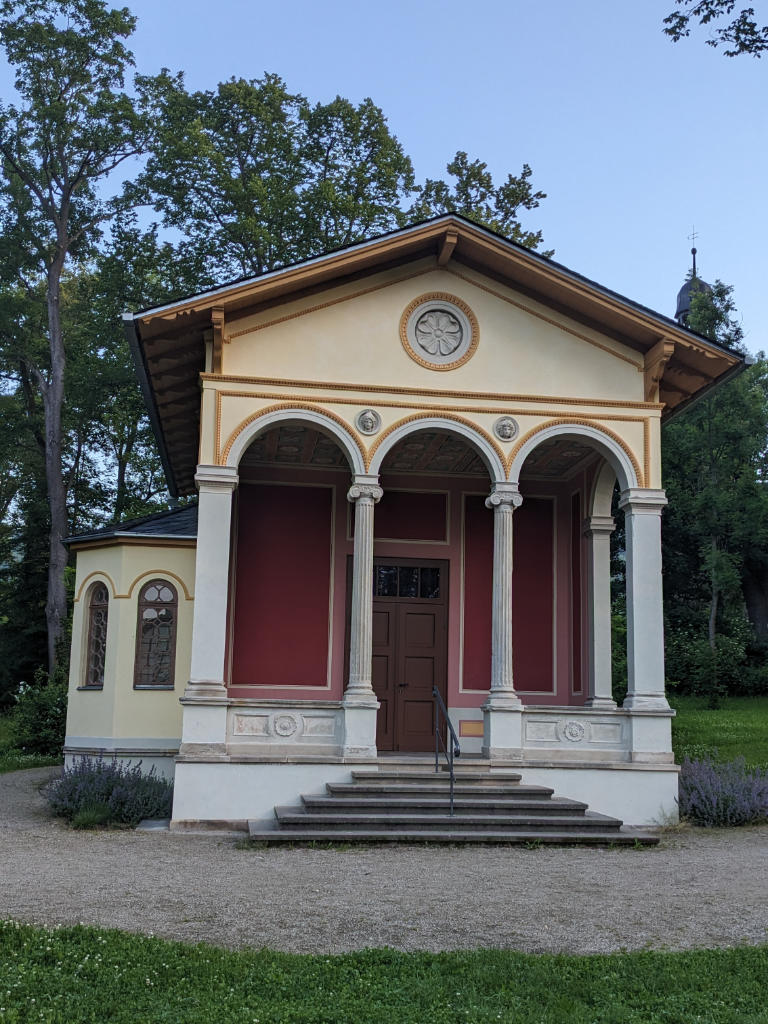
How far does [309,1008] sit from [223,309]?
8.81 meters

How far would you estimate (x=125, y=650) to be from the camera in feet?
48.4

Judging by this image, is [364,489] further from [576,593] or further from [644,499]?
[576,593]

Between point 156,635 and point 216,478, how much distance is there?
3.48m

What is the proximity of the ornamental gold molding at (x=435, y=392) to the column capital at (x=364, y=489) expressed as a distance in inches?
40.0

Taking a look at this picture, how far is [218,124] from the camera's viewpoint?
2812 cm

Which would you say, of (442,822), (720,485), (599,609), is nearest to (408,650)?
(599,609)

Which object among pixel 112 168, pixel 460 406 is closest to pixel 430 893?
pixel 460 406

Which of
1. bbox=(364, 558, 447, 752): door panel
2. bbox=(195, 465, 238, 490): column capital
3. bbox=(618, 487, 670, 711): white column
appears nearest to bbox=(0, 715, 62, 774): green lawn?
bbox=(364, 558, 447, 752): door panel

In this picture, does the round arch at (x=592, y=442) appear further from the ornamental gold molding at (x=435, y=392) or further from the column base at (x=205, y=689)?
the column base at (x=205, y=689)

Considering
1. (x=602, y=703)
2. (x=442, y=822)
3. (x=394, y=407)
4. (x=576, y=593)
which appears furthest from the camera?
(x=576, y=593)

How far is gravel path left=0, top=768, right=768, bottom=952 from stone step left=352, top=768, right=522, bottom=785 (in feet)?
5.30

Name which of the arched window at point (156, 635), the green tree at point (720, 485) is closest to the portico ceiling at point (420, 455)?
the arched window at point (156, 635)

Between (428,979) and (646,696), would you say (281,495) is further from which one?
(428,979)

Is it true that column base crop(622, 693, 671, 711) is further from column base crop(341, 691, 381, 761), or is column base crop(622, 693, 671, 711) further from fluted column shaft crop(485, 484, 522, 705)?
column base crop(341, 691, 381, 761)
